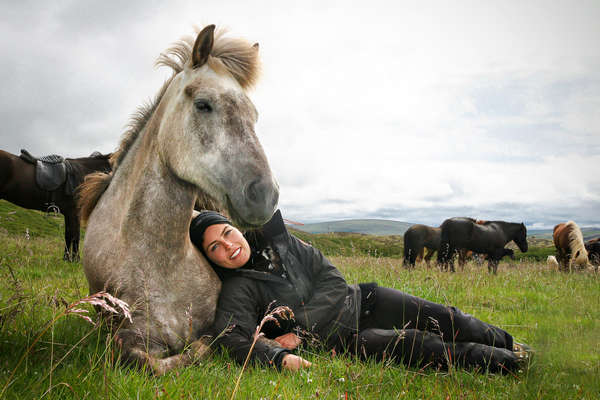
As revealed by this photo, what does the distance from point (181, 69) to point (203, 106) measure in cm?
87

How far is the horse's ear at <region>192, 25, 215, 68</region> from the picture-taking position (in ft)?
8.85

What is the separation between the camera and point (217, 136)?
8.26 feet

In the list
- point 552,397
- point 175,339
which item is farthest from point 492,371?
point 175,339

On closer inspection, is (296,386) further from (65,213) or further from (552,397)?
(65,213)

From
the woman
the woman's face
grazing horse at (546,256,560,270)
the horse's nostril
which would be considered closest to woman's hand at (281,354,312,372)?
the woman

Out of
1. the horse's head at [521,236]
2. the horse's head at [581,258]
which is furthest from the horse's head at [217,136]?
the horse's head at [521,236]

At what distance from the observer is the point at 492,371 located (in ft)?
9.04

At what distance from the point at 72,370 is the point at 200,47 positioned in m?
2.40

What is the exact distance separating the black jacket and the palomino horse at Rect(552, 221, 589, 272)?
567 inches

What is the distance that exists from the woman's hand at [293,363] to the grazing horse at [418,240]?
1549cm

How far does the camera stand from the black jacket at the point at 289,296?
2947 millimetres

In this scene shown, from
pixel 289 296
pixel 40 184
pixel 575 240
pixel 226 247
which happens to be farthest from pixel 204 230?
pixel 575 240

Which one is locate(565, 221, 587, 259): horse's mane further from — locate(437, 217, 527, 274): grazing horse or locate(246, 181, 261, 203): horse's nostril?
locate(246, 181, 261, 203): horse's nostril

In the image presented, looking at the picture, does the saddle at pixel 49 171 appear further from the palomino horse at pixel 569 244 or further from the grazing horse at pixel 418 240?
the palomino horse at pixel 569 244
